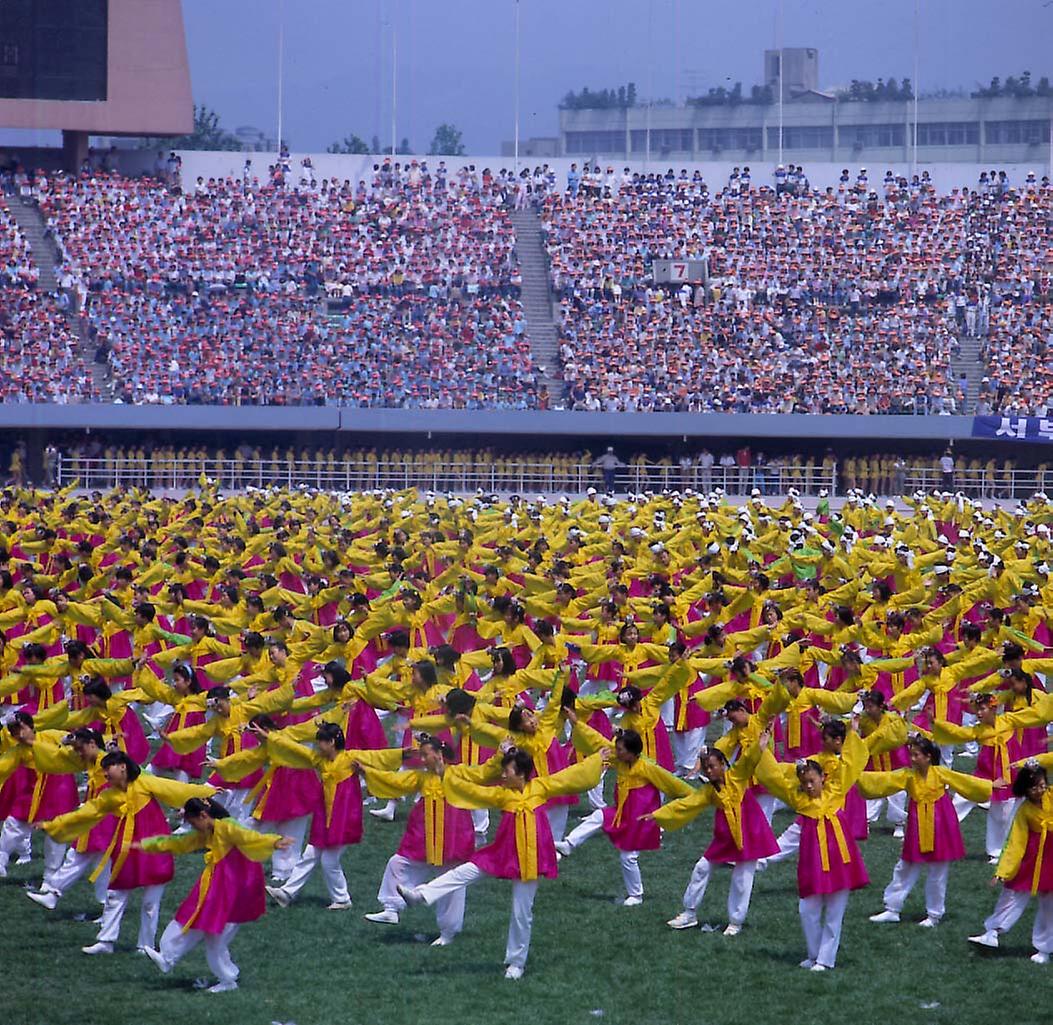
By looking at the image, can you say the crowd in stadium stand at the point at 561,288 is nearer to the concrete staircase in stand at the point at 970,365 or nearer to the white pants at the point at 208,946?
the concrete staircase in stand at the point at 970,365

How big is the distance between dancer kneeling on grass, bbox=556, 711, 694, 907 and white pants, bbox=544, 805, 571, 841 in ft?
2.33

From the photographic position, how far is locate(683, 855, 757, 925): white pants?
1070cm

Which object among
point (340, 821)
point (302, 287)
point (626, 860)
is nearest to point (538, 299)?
point (302, 287)

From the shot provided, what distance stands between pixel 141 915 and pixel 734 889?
11.3 ft

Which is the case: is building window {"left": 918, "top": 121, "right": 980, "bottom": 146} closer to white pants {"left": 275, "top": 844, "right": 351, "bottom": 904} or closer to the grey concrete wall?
the grey concrete wall

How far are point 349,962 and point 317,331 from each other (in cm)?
3086

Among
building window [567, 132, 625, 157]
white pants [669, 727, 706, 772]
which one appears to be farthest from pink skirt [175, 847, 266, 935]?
building window [567, 132, 625, 157]

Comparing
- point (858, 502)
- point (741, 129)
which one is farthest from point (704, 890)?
point (741, 129)

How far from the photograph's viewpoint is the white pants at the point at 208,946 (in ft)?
31.2

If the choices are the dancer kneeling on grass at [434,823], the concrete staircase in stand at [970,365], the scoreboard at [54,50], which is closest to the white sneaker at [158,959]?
the dancer kneeling on grass at [434,823]

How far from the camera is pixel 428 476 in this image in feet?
120

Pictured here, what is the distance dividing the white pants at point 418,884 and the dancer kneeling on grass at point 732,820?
125cm

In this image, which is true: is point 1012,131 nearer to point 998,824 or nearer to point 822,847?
point 998,824

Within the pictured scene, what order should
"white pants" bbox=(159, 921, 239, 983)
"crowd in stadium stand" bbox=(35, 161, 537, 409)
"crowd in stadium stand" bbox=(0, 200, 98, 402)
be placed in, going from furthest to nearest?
"crowd in stadium stand" bbox=(35, 161, 537, 409) → "crowd in stadium stand" bbox=(0, 200, 98, 402) → "white pants" bbox=(159, 921, 239, 983)
